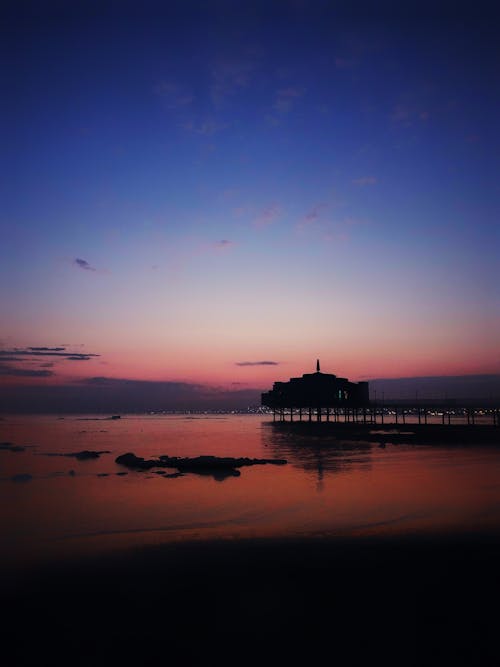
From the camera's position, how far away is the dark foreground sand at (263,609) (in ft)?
27.1

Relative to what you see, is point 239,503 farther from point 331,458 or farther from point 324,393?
point 324,393

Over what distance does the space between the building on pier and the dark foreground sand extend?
83577 mm

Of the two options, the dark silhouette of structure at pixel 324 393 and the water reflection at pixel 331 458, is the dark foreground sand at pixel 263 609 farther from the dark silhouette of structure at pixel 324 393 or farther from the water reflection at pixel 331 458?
the dark silhouette of structure at pixel 324 393

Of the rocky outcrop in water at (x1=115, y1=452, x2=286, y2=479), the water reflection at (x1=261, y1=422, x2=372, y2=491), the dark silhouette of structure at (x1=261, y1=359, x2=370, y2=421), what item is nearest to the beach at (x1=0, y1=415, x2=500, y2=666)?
the rocky outcrop in water at (x1=115, y1=452, x2=286, y2=479)

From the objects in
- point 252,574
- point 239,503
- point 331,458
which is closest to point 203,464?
point 331,458

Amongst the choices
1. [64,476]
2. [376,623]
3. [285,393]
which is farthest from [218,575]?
[285,393]

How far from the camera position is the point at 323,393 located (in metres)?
97.8

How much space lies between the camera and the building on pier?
3809 inches

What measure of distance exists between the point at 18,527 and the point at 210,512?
8157 millimetres

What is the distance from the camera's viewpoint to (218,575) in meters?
12.2

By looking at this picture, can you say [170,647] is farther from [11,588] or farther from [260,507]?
[260,507]

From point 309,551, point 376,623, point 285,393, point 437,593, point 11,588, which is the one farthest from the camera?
point 285,393

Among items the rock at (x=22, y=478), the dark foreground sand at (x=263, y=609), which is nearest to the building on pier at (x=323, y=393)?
the rock at (x=22, y=478)

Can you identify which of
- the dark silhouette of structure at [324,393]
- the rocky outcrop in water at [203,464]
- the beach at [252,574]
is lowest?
the rocky outcrop in water at [203,464]
